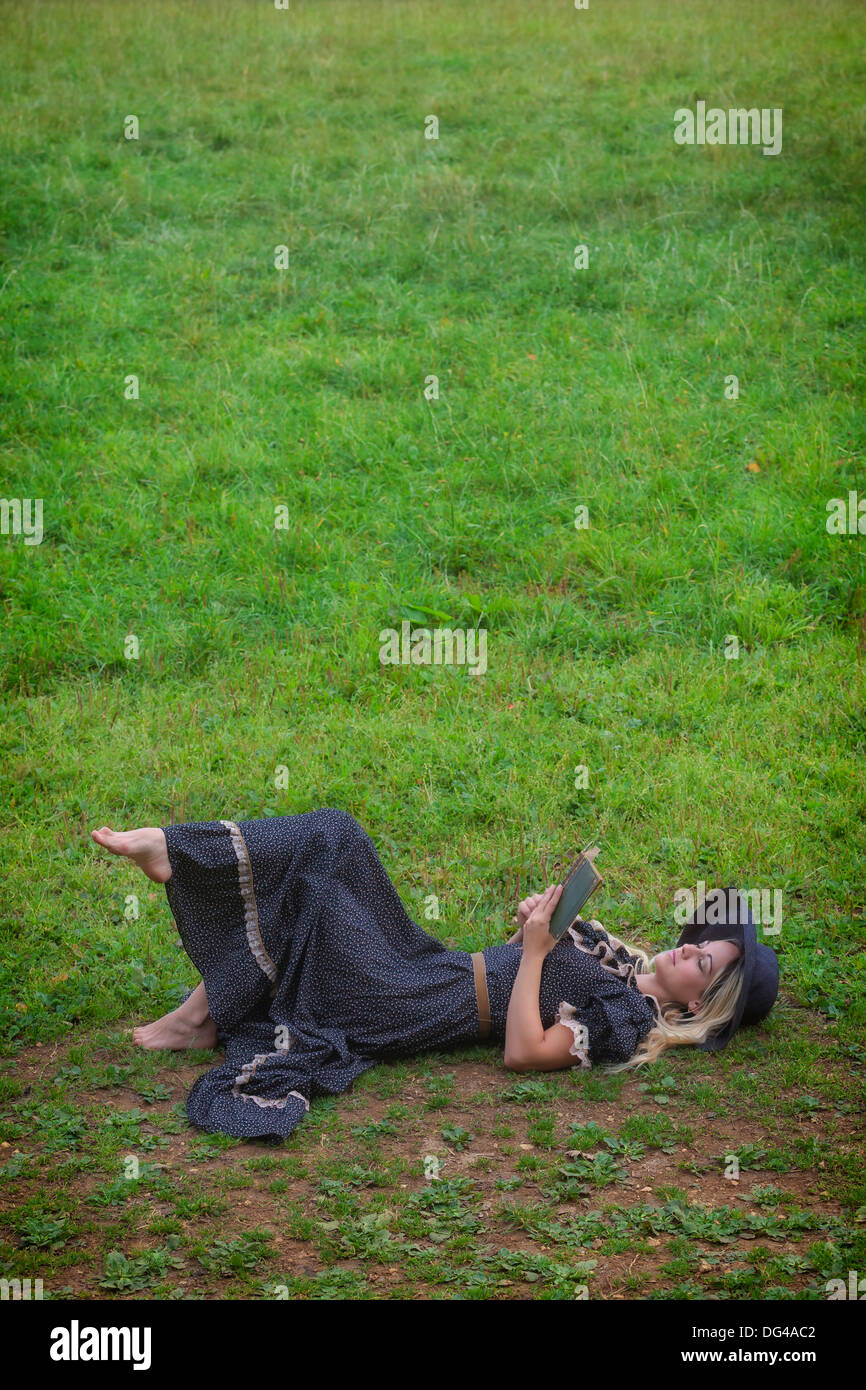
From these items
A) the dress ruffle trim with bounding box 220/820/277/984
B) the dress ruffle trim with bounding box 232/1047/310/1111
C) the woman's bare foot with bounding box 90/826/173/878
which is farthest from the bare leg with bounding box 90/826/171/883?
the dress ruffle trim with bounding box 232/1047/310/1111

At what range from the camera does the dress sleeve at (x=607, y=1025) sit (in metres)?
4.97

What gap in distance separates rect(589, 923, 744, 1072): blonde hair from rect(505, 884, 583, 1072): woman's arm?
0.84 ft

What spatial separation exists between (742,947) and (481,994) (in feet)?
3.41

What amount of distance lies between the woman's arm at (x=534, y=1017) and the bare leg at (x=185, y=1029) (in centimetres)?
121

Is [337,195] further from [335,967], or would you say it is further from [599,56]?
[335,967]

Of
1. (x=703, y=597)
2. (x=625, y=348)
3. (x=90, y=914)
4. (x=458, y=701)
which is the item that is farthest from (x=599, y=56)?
(x=90, y=914)

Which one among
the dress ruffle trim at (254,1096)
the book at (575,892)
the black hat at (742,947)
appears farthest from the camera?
the black hat at (742,947)

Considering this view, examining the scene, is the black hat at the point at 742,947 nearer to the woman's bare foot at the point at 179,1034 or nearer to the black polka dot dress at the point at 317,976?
the black polka dot dress at the point at 317,976

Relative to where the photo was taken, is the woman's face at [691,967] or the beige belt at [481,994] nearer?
the woman's face at [691,967]

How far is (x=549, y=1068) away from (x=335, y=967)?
0.93 meters

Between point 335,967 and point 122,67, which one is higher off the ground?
point 122,67

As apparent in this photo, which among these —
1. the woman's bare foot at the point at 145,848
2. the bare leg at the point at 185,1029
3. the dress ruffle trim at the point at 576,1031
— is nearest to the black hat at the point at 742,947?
the dress ruffle trim at the point at 576,1031
